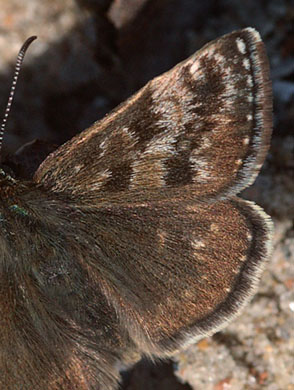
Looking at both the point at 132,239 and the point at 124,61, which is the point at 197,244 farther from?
the point at 124,61

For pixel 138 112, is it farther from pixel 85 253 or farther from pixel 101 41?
pixel 101 41

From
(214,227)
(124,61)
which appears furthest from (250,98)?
(124,61)

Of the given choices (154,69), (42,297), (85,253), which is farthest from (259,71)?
(154,69)

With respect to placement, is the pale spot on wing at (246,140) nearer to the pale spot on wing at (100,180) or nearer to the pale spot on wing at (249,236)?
the pale spot on wing at (249,236)

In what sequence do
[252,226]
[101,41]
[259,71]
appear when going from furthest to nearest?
[101,41] < [252,226] < [259,71]

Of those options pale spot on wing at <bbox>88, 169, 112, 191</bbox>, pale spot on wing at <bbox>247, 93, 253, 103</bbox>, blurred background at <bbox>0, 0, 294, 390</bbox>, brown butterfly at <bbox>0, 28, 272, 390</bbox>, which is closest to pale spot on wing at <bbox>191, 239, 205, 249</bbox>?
brown butterfly at <bbox>0, 28, 272, 390</bbox>

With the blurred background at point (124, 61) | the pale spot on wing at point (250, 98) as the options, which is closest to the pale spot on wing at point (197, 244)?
the pale spot on wing at point (250, 98)

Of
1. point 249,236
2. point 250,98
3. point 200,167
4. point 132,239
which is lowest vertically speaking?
point 249,236
